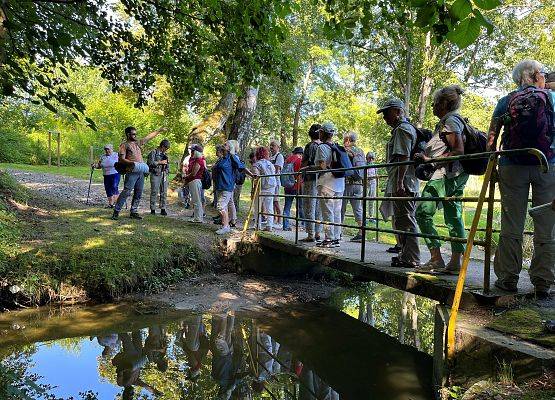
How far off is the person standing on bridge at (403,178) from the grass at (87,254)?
13.1 ft

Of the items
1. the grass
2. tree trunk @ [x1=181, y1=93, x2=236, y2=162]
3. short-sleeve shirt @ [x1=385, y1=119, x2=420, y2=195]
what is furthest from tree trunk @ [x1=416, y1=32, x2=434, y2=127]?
short-sleeve shirt @ [x1=385, y1=119, x2=420, y2=195]

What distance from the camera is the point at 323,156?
6859 mm

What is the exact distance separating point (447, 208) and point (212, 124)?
34.8ft

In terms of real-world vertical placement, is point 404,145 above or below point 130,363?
above

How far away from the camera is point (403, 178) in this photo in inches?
208

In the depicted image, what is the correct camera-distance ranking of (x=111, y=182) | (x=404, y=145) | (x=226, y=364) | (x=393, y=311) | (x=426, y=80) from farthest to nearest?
1. (x=426, y=80)
2. (x=111, y=182)
3. (x=393, y=311)
4. (x=404, y=145)
5. (x=226, y=364)

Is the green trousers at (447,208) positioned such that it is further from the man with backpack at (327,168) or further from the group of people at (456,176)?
the man with backpack at (327,168)

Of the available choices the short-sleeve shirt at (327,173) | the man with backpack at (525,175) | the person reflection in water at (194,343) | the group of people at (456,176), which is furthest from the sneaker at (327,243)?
the man with backpack at (525,175)

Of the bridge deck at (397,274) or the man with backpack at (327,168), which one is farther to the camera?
the man with backpack at (327,168)

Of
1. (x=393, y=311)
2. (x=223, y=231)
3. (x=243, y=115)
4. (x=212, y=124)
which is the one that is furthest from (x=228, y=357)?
(x=212, y=124)

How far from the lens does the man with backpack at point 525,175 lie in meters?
3.76

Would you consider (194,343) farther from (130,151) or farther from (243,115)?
(243,115)

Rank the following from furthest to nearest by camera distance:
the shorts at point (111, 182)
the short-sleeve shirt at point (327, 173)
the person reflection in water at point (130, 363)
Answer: the shorts at point (111, 182), the short-sleeve shirt at point (327, 173), the person reflection in water at point (130, 363)

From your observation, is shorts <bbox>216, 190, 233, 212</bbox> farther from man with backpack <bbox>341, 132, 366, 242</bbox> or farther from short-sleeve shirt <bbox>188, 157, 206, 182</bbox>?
man with backpack <bbox>341, 132, 366, 242</bbox>
